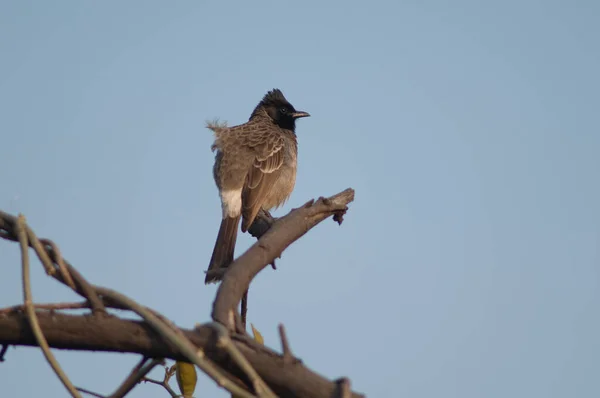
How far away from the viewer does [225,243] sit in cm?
656

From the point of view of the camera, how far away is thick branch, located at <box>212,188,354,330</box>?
65.4 inches

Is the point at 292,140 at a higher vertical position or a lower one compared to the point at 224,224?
higher

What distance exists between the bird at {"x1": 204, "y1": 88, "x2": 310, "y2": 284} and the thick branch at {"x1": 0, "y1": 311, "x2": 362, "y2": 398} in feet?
16.0

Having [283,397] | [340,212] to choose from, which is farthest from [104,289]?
[340,212]

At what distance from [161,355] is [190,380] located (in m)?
0.76

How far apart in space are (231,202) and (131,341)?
5.90m

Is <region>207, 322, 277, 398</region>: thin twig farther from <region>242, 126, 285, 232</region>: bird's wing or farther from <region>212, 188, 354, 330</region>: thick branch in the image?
<region>242, 126, 285, 232</region>: bird's wing

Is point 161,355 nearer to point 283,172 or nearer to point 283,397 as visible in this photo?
point 283,397

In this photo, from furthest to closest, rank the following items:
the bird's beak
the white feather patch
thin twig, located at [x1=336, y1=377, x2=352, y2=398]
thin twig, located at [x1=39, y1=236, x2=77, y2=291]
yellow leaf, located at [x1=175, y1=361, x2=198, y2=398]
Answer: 1. the bird's beak
2. the white feather patch
3. yellow leaf, located at [x1=175, y1=361, x2=198, y2=398]
4. thin twig, located at [x1=39, y1=236, x2=77, y2=291]
5. thin twig, located at [x1=336, y1=377, x2=352, y2=398]

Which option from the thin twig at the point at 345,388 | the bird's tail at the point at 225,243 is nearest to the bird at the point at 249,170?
the bird's tail at the point at 225,243

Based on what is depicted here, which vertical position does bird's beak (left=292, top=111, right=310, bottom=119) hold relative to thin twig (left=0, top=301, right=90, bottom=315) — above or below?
above

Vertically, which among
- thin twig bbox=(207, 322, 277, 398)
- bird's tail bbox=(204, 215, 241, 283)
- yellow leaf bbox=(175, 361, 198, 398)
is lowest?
thin twig bbox=(207, 322, 277, 398)

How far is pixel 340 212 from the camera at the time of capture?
3977 mm

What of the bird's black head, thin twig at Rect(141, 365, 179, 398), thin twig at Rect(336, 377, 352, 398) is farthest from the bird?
thin twig at Rect(336, 377, 352, 398)
